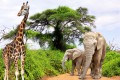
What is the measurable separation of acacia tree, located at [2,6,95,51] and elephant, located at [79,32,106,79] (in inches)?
436

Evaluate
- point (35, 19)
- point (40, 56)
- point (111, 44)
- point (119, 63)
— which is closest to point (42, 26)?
point (35, 19)

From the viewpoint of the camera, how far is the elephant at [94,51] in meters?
11.3

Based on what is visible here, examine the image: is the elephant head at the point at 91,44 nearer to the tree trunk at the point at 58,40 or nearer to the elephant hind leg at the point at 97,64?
the elephant hind leg at the point at 97,64

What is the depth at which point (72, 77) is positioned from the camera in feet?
43.9

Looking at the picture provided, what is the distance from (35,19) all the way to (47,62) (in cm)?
860

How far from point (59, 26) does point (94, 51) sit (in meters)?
11.8

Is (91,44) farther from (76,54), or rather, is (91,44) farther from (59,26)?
(59,26)

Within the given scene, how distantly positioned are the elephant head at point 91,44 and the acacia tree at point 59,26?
1133 cm

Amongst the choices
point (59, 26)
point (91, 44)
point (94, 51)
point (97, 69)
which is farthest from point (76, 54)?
point (59, 26)

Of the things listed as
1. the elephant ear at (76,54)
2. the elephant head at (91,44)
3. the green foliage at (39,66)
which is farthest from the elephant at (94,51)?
the green foliage at (39,66)

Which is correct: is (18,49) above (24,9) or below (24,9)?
below

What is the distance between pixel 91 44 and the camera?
444 inches

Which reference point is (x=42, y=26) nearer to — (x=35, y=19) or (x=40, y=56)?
(x=35, y=19)

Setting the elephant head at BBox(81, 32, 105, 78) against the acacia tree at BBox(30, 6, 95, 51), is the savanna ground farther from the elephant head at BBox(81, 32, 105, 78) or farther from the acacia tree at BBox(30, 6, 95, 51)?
the acacia tree at BBox(30, 6, 95, 51)
